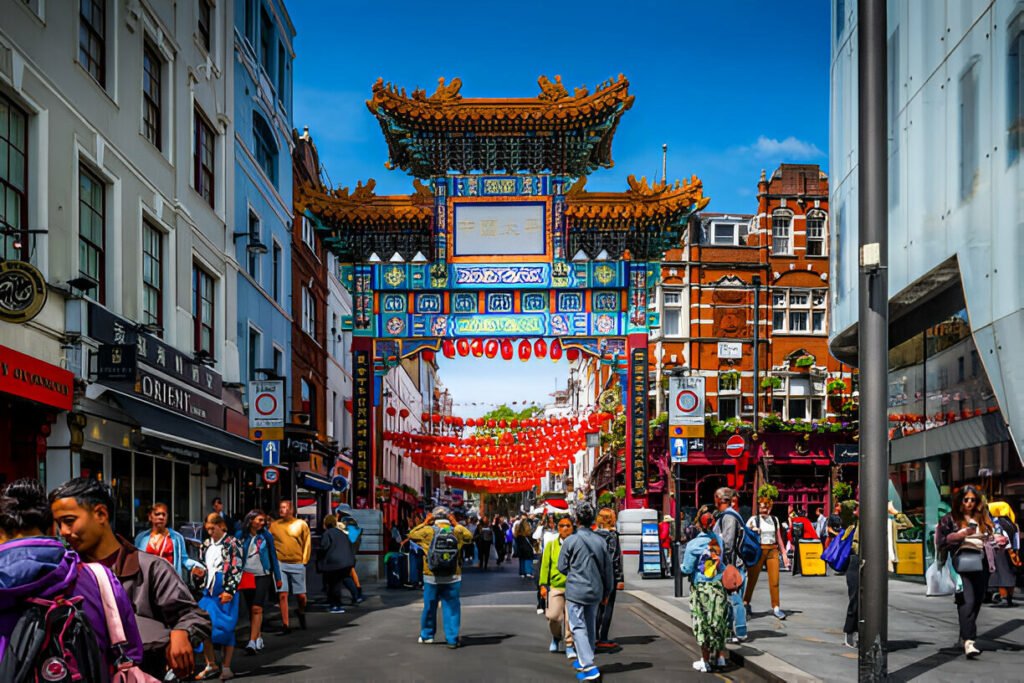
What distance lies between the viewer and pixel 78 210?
15953 millimetres

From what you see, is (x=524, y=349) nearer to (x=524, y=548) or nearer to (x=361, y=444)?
(x=361, y=444)

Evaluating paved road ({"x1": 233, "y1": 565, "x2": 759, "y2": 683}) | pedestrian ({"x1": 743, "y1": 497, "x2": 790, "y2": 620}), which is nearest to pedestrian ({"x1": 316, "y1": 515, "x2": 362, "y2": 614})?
paved road ({"x1": 233, "y1": 565, "x2": 759, "y2": 683})

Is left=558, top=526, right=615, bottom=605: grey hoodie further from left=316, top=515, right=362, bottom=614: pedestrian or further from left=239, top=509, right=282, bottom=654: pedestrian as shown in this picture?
left=316, top=515, right=362, bottom=614: pedestrian

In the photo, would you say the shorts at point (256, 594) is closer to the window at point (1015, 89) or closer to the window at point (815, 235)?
the window at point (1015, 89)

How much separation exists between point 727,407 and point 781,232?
25.2 ft

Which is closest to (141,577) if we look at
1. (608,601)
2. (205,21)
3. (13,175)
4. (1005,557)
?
(608,601)

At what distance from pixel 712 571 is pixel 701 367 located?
34.8 m

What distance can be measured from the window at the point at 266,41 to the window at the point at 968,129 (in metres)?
20.2

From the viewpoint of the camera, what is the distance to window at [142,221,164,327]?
19500 mm

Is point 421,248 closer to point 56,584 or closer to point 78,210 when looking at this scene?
point 78,210

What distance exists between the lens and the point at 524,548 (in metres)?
27.0

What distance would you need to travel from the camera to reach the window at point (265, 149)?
29.5 metres

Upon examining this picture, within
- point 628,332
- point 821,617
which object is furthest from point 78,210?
point 628,332

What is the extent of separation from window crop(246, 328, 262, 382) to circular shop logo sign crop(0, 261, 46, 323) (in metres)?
15.5
